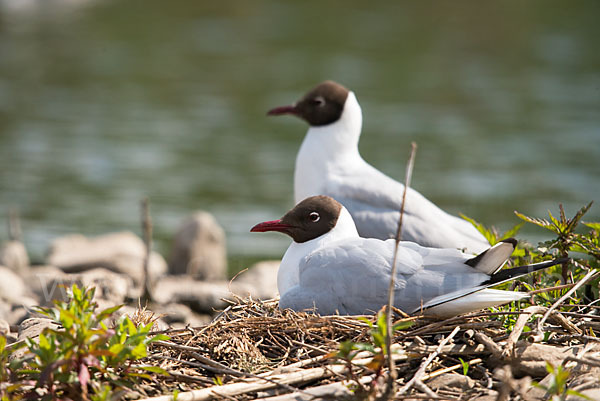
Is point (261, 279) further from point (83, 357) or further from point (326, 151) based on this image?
point (83, 357)

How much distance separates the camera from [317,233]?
4973 mm

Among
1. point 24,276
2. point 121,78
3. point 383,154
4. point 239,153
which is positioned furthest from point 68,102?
point 24,276

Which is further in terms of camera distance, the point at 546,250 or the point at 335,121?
the point at 335,121

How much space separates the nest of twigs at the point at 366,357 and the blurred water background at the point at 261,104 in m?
5.84

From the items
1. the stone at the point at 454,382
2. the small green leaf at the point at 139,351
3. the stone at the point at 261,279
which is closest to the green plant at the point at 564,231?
the stone at the point at 454,382

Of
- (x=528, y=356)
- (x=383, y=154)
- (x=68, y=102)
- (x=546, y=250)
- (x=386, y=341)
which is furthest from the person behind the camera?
(x=68, y=102)

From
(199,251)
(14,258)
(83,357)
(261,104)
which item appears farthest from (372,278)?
(261,104)

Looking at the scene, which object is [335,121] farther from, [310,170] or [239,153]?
[239,153]

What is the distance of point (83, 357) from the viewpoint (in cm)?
349

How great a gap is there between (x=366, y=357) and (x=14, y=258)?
6.38 metres

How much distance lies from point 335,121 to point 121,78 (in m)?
14.5

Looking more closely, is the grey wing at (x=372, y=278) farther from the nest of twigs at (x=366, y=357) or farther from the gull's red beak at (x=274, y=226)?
the gull's red beak at (x=274, y=226)

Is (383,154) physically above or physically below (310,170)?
below

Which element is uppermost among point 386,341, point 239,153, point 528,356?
point 386,341
